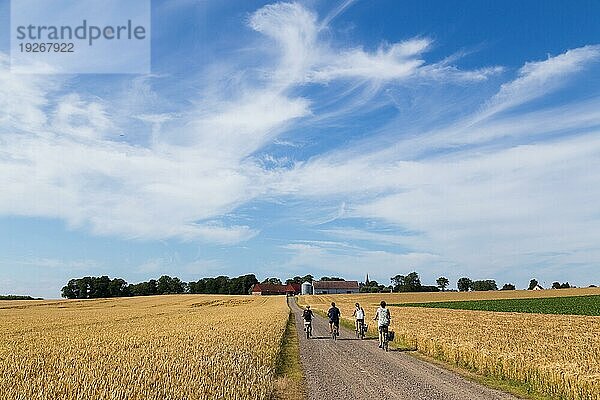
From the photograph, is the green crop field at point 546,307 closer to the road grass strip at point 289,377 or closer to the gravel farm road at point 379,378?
the gravel farm road at point 379,378

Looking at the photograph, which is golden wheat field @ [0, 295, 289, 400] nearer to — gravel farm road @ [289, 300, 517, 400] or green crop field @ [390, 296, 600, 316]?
gravel farm road @ [289, 300, 517, 400]

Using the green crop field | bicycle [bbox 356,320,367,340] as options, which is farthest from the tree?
bicycle [bbox 356,320,367,340]

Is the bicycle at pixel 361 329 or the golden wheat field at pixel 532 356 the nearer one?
the golden wheat field at pixel 532 356

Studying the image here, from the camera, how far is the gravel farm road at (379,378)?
14391 millimetres

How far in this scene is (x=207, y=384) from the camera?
13.6 m

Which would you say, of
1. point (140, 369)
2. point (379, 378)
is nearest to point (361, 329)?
point (379, 378)

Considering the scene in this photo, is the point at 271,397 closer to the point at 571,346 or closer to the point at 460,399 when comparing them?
the point at 460,399

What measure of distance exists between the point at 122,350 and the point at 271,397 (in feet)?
30.3

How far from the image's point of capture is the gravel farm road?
47.2ft

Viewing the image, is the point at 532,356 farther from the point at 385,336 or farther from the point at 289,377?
the point at 385,336

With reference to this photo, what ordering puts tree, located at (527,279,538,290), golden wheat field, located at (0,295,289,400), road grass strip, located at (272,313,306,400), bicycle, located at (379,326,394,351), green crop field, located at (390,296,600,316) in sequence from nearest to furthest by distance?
golden wheat field, located at (0,295,289,400) < road grass strip, located at (272,313,306,400) < bicycle, located at (379,326,394,351) < green crop field, located at (390,296,600,316) < tree, located at (527,279,538,290)

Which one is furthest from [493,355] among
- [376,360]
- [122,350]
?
[122,350]

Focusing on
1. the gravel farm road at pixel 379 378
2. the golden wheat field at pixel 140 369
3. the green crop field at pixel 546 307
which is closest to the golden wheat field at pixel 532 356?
the gravel farm road at pixel 379 378

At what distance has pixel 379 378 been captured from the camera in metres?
16.9
